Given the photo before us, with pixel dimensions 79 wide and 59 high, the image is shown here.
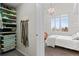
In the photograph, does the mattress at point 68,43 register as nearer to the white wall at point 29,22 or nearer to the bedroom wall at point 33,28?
the bedroom wall at point 33,28

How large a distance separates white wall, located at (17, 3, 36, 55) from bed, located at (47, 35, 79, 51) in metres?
1.86

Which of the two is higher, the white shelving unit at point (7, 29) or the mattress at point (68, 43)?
the white shelving unit at point (7, 29)

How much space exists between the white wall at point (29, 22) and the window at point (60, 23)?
2.52 metres

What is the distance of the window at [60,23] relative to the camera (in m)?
4.75

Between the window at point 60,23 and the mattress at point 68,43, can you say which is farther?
the window at point 60,23

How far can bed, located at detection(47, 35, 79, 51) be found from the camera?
3.74 m

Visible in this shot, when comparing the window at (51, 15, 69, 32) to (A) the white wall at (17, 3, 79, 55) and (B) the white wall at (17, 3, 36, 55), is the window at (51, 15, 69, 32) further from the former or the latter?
(B) the white wall at (17, 3, 36, 55)

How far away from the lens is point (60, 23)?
4.89 m

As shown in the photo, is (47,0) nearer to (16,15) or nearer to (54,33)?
(16,15)

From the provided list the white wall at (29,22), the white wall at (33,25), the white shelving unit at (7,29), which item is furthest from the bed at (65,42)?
the white shelving unit at (7,29)

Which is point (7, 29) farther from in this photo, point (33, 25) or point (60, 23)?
point (60, 23)

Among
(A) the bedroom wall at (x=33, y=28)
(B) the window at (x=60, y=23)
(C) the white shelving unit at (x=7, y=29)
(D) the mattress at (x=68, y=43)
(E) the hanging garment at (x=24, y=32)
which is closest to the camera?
(A) the bedroom wall at (x=33, y=28)

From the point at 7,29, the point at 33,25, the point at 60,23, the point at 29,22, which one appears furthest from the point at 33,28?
the point at 60,23

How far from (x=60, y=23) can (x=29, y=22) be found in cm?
257
